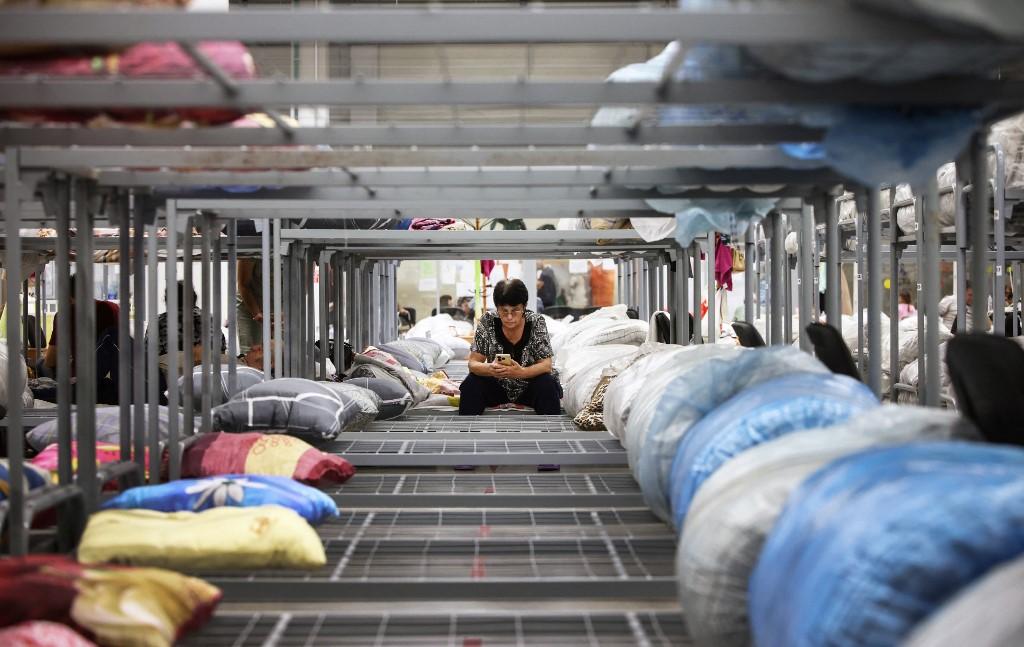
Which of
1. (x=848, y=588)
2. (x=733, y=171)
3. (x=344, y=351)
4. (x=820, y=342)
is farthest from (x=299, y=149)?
(x=344, y=351)

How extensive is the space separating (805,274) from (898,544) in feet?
8.80

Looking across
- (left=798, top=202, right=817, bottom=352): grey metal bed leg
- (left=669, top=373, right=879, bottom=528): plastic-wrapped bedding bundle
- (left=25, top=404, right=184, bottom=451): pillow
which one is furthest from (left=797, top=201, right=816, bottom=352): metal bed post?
(left=25, top=404, right=184, bottom=451): pillow

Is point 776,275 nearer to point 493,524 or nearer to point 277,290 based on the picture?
point 493,524

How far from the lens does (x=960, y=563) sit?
1.24 meters

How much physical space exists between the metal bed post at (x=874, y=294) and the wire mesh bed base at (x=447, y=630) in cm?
118

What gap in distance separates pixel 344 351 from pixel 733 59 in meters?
5.51

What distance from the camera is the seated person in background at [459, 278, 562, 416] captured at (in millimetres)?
6023

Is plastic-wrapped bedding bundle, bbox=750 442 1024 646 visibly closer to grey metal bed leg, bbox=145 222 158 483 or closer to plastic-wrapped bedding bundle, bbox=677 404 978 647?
plastic-wrapped bedding bundle, bbox=677 404 978 647

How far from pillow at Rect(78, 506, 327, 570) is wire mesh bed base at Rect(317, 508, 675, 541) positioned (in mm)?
396

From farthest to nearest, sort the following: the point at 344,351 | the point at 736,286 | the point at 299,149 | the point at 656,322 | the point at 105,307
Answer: the point at 736,286 < the point at 344,351 < the point at 656,322 < the point at 105,307 < the point at 299,149

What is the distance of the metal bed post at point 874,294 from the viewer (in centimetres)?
309

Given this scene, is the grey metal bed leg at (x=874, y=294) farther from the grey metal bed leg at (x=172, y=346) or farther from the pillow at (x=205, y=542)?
the grey metal bed leg at (x=172, y=346)

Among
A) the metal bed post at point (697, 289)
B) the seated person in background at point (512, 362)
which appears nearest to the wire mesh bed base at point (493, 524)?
the metal bed post at point (697, 289)

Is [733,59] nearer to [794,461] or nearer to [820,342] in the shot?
[794,461]
